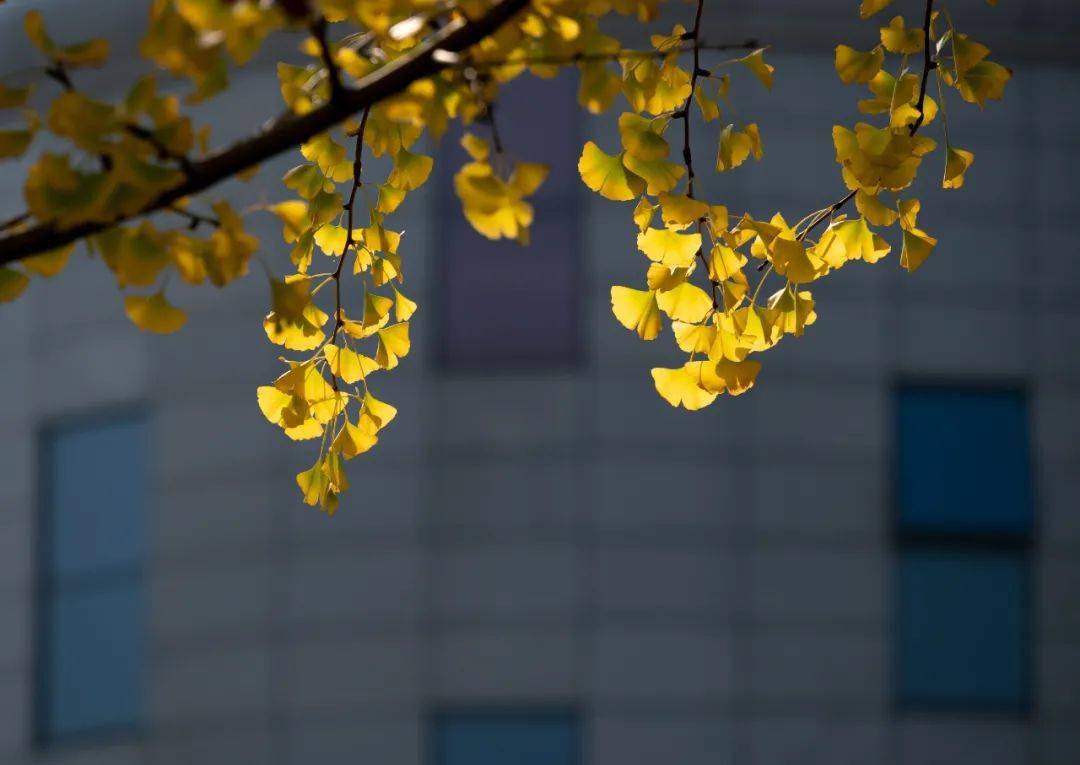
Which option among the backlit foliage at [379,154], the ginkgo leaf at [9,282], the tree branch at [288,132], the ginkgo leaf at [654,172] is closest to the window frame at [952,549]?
the backlit foliage at [379,154]

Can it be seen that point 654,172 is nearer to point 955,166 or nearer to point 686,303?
point 686,303

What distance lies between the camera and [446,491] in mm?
17750

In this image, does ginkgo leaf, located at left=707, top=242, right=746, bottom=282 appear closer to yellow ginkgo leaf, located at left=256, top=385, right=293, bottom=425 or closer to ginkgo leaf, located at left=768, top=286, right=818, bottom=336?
ginkgo leaf, located at left=768, top=286, right=818, bottom=336

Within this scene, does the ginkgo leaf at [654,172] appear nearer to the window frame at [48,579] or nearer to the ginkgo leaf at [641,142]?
the ginkgo leaf at [641,142]

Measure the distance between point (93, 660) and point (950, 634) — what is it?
7.91 metres

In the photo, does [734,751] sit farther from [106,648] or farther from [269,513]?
[106,648]

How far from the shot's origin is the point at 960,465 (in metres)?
18.2

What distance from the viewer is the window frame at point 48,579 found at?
1867 cm

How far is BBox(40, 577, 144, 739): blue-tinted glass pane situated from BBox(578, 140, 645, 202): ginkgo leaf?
15.9 m

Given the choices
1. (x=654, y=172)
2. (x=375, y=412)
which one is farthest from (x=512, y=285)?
(x=654, y=172)

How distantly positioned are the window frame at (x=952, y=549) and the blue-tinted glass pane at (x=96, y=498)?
6.94m

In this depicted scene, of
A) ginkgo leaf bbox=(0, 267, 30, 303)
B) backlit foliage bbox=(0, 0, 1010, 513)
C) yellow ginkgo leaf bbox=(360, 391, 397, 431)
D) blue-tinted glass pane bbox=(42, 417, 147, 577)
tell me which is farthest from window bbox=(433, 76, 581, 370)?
ginkgo leaf bbox=(0, 267, 30, 303)

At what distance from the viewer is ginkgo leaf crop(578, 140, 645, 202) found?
319 centimetres

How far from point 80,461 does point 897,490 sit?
7.77m
